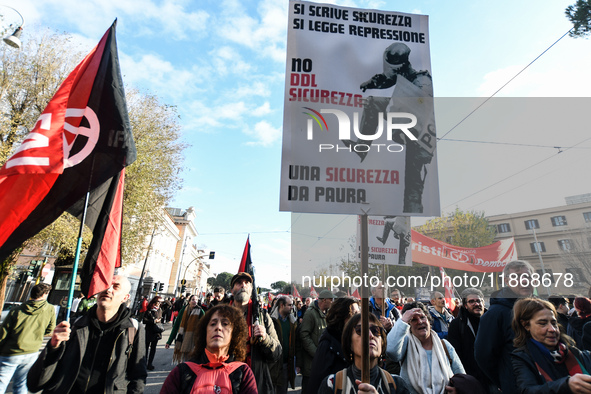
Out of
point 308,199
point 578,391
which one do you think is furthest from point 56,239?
point 578,391

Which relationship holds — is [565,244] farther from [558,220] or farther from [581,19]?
[581,19]

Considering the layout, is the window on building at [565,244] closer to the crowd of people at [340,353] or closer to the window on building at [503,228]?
the window on building at [503,228]

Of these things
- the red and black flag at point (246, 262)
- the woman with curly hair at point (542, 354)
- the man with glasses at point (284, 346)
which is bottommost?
the man with glasses at point (284, 346)

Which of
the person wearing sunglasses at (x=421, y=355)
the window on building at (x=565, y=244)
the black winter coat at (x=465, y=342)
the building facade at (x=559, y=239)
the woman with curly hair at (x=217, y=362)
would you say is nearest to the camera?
the woman with curly hair at (x=217, y=362)

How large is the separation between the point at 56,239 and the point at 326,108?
15711mm

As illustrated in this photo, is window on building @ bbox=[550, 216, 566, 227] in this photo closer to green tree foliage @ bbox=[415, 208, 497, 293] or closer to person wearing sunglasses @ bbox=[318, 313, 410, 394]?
green tree foliage @ bbox=[415, 208, 497, 293]

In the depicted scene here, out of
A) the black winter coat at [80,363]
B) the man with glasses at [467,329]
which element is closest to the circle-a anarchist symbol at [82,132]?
the black winter coat at [80,363]

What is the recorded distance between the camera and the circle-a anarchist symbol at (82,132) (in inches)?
119

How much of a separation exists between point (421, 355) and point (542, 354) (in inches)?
33.4

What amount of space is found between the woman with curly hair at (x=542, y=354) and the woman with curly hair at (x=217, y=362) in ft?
6.09

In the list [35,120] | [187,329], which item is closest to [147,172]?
[35,120]

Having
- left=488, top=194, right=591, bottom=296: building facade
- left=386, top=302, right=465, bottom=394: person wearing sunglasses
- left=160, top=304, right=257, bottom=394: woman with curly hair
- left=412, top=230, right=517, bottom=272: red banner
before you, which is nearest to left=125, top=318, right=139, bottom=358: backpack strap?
left=160, top=304, right=257, bottom=394: woman with curly hair

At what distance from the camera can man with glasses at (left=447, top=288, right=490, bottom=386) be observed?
372cm

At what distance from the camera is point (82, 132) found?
3.17 metres
